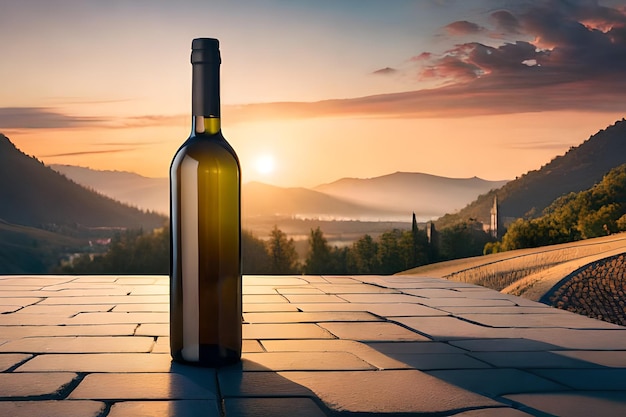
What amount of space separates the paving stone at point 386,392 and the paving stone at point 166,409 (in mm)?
269

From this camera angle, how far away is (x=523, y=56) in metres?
19.2

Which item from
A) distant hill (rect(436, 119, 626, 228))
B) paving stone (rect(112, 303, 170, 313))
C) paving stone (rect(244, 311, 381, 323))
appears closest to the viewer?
paving stone (rect(244, 311, 381, 323))

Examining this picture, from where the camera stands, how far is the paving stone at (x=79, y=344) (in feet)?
7.99

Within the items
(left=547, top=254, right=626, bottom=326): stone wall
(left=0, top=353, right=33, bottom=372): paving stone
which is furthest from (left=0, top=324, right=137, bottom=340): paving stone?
(left=547, top=254, right=626, bottom=326): stone wall

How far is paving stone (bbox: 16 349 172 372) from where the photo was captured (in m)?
2.13

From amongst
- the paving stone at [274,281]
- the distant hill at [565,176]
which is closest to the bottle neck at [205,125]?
the paving stone at [274,281]

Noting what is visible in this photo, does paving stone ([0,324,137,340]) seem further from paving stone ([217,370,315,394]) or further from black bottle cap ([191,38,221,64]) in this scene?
black bottle cap ([191,38,221,64])

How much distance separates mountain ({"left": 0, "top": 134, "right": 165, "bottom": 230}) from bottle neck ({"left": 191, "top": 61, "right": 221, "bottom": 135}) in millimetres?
28631

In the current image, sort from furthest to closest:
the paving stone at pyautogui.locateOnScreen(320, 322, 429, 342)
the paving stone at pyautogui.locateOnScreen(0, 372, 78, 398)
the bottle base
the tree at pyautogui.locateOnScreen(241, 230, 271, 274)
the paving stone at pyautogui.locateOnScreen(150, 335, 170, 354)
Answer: the tree at pyautogui.locateOnScreen(241, 230, 271, 274), the paving stone at pyautogui.locateOnScreen(320, 322, 429, 342), the paving stone at pyautogui.locateOnScreen(150, 335, 170, 354), the bottle base, the paving stone at pyautogui.locateOnScreen(0, 372, 78, 398)

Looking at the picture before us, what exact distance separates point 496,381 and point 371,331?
86cm

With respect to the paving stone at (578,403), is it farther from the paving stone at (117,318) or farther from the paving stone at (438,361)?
the paving stone at (117,318)

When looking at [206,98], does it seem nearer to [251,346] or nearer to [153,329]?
[251,346]

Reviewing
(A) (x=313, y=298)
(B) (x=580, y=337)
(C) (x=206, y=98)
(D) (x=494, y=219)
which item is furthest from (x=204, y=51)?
(D) (x=494, y=219)

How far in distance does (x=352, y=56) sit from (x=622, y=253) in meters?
6.52
